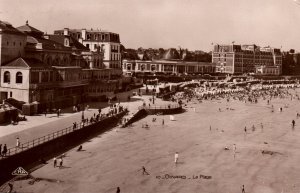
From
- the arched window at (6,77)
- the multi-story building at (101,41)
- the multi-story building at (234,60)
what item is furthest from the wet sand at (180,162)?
the multi-story building at (234,60)

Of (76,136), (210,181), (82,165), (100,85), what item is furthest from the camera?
(100,85)

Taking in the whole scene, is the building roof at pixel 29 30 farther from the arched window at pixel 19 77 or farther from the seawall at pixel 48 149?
the seawall at pixel 48 149

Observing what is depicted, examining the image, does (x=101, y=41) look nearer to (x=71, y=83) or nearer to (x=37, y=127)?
(x=71, y=83)

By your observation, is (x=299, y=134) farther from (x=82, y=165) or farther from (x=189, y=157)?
(x=82, y=165)

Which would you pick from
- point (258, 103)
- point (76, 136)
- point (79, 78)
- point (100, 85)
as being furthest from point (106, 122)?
point (258, 103)

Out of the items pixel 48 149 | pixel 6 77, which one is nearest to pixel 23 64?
pixel 6 77
